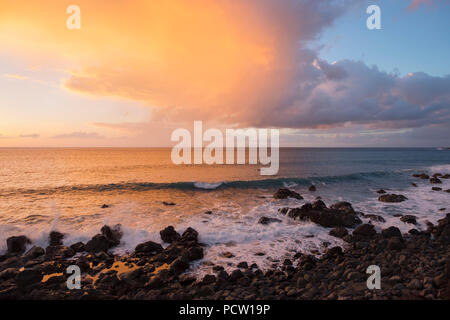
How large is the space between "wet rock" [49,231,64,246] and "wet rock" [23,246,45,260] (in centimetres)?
134

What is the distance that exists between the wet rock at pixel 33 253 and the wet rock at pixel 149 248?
5.06 meters

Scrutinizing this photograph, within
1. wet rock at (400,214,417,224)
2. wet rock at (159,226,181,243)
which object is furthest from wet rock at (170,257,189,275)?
wet rock at (400,214,417,224)

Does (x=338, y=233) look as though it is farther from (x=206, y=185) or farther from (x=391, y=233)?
(x=206, y=185)

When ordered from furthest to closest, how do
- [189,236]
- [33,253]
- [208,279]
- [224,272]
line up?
[189,236], [33,253], [224,272], [208,279]

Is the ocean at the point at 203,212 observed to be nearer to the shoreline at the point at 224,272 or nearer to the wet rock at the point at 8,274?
the shoreline at the point at 224,272

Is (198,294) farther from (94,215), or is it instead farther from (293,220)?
(94,215)

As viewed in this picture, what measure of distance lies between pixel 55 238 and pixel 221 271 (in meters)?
11.3

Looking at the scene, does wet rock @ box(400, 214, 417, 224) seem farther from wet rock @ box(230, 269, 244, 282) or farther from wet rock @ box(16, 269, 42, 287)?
wet rock @ box(16, 269, 42, 287)

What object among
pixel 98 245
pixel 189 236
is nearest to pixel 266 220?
pixel 189 236

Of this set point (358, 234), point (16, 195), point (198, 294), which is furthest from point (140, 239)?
point (16, 195)

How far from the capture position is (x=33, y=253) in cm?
1090

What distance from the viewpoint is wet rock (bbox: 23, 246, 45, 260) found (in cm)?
1068
